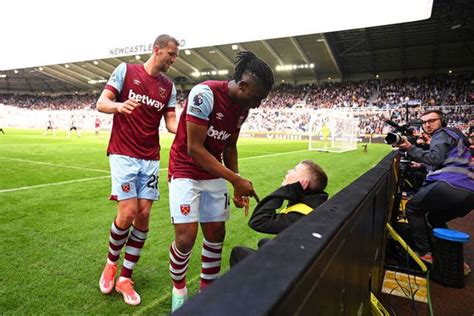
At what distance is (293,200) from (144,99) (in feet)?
5.18

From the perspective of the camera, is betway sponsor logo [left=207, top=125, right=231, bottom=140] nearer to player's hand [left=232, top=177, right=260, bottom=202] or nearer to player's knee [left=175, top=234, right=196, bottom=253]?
player's hand [left=232, top=177, right=260, bottom=202]

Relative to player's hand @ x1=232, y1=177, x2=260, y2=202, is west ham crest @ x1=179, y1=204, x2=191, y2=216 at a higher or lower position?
lower

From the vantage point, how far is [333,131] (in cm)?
2111

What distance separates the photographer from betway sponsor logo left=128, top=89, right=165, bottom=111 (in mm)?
2879

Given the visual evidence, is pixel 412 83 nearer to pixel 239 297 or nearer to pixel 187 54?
pixel 187 54

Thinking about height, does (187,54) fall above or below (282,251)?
above

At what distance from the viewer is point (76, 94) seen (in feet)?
207

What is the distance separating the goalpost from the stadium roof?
1141 cm

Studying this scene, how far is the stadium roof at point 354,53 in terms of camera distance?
94.0 ft

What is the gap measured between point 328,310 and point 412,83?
42.4 meters

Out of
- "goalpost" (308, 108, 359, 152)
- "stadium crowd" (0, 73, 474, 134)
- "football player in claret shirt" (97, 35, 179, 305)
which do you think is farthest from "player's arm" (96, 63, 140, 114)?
"stadium crowd" (0, 73, 474, 134)

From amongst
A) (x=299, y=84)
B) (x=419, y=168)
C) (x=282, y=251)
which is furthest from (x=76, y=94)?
(x=282, y=251)

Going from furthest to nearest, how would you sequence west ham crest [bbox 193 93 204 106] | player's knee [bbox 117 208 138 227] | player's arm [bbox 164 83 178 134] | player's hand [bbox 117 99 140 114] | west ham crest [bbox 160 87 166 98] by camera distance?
1. player's arm [bbox 164 83 178 134]
2. west ham crest [bbox 160 87 166 98]
3. player's knee [bbox 117 208 138 227]
4. player's hand [bbox 117 99 140 114]
5. west ham crest [bbox 193 93 204 106]

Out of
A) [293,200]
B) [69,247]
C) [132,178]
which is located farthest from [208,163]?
[69,247]
